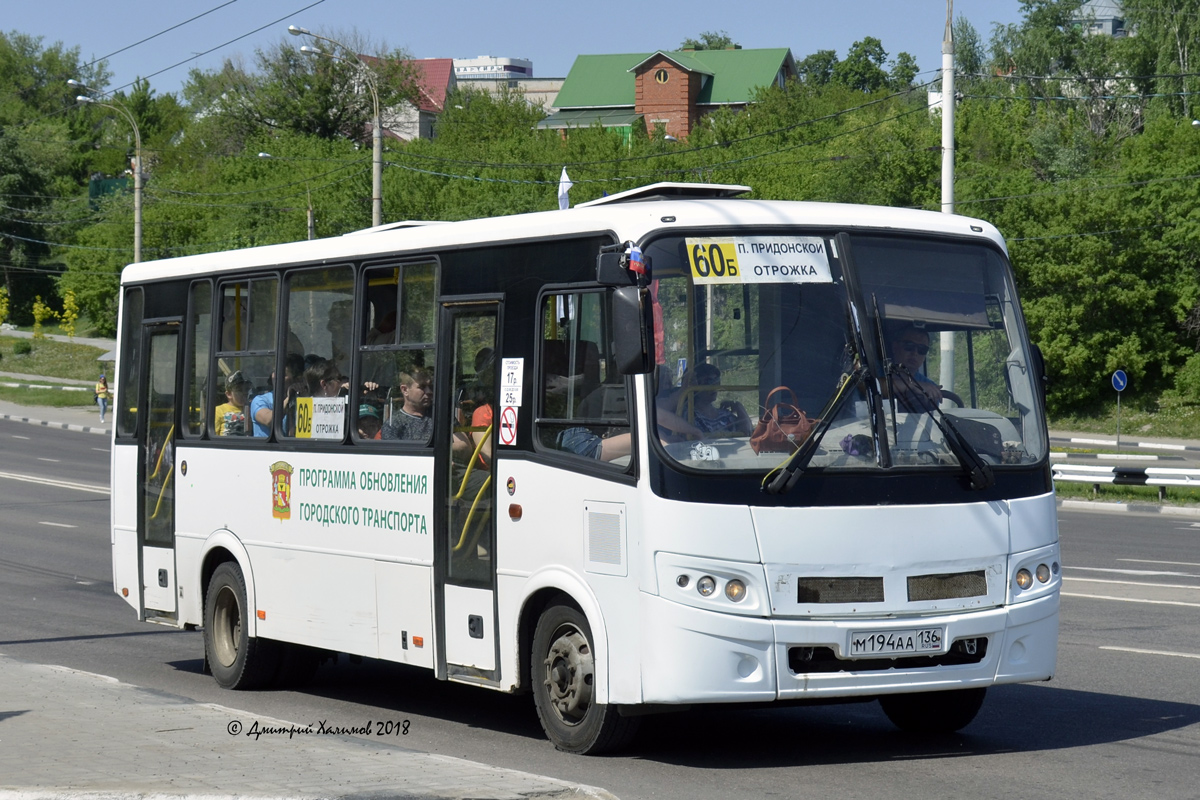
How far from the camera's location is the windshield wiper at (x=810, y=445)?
717 centimetres

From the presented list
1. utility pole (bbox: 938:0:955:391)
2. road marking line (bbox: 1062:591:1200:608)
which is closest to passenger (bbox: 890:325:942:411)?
road marking line (bbox: 1062:591:1200:608)

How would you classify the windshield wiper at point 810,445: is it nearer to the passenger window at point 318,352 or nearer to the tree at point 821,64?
the passenger window at point 318,352

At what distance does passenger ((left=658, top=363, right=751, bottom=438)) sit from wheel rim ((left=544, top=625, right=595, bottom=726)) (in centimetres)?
121

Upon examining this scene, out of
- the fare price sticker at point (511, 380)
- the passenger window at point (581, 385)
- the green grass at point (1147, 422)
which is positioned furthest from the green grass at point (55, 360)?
the passenger window at point (581, 385)

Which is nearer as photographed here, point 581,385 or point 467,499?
point 581,385

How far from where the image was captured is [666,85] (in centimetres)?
11062

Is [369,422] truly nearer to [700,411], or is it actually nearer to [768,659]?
[700,411]

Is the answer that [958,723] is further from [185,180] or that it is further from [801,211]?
[185,180]

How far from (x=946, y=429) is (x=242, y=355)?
5.48 m

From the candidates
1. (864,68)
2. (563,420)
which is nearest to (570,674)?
(563,420)

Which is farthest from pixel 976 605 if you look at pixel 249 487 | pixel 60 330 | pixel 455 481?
pixel 60 330

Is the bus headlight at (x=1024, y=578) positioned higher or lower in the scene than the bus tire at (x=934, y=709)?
higher

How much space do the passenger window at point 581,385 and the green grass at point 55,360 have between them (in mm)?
61369

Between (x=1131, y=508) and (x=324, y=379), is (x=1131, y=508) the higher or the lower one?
the lower one
